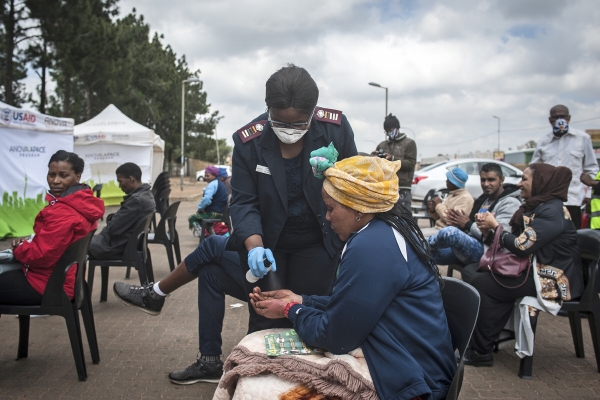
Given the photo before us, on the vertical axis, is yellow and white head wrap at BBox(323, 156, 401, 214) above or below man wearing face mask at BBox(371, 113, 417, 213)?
below

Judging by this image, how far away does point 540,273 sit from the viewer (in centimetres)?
359

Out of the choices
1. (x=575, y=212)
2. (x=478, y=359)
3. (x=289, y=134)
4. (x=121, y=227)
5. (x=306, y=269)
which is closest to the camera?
(x=289, y=134)

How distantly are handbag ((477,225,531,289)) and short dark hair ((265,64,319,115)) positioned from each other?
6.21 ft

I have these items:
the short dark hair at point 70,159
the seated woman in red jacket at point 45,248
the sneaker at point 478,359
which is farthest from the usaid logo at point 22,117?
the sneaker at point 478,359

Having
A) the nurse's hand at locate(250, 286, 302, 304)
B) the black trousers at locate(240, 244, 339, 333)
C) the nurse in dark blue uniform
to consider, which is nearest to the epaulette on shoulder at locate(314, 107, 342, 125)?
the nurse in dark blue uniform

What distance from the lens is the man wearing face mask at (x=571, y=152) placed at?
590cm

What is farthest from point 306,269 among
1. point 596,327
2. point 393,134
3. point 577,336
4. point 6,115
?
point 6,115

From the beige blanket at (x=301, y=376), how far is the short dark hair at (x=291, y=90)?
125cm

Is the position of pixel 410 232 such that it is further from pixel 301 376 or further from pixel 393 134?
pixel 393 134

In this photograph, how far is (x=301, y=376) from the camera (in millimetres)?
1892

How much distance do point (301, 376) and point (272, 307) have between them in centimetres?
42

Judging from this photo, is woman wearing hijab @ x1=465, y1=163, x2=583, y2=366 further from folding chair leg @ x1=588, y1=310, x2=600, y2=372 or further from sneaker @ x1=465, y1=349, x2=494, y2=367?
folding chair leg @ x1=588, y1=310, x2=600, y2=372

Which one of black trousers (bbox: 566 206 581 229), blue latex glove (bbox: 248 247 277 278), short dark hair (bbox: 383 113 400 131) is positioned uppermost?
short dark hair (bbox: 383 113 400 131)

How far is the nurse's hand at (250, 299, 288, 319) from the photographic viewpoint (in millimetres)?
2232
